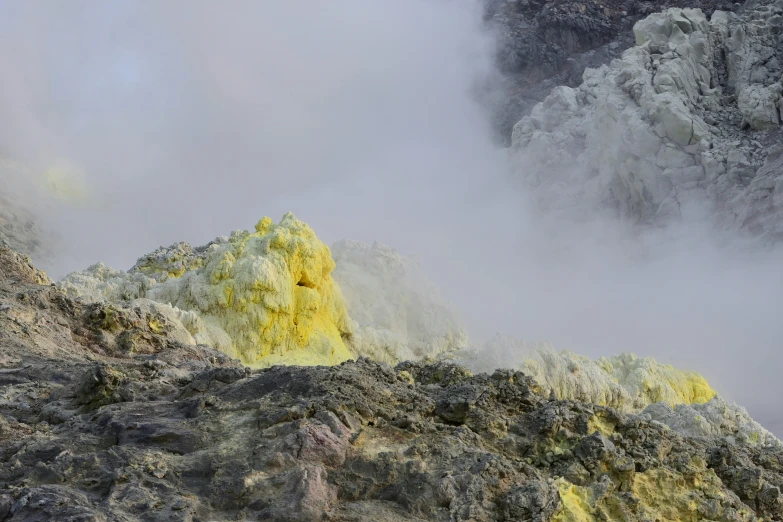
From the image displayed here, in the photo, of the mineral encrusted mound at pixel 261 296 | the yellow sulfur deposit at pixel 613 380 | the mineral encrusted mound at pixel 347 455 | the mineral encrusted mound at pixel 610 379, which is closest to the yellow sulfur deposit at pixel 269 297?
the mineral encrusted mound at pixel 261 296

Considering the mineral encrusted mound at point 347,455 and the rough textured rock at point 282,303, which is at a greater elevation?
the rough textured rock at point 282,303

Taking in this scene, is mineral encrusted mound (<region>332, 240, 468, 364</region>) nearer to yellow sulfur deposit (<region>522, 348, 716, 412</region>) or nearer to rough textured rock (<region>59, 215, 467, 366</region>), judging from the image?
rough textured rock (<region>59, 215, 467, 366</region>)

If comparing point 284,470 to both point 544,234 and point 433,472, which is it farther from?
point 544,234

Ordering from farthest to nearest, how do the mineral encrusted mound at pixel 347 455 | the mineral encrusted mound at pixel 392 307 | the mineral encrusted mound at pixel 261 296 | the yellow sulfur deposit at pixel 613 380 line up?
the mineral encrusted mound at pixel 392 307
the mineral encrusted mound at pixel 261 296
the yellow sulfur deposit at pixel 613 380
the mineral encrusted mound at pixel 347 455

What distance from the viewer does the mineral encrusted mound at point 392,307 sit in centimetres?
1764

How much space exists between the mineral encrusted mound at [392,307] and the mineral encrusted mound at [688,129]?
20.7 metres

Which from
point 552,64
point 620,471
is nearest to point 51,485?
point 620,471

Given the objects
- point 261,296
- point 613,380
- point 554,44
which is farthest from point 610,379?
point 554,44

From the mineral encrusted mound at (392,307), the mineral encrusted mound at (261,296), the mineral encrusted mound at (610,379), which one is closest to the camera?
the mineral encrusted mound at (610,379)

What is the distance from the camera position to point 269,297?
15008 mm

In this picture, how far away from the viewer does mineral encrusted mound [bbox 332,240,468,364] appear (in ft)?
57.9

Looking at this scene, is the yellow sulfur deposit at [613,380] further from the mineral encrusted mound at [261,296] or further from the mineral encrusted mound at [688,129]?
the mineral encrusted mound at [688,129]

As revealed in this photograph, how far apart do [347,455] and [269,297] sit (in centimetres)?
1063

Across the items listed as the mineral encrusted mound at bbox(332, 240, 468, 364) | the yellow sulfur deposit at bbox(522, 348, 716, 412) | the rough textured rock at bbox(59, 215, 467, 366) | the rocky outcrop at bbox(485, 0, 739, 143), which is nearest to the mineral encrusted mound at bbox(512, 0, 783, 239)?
the rocky outcrop at bbox(485, 0, 739, 143)
